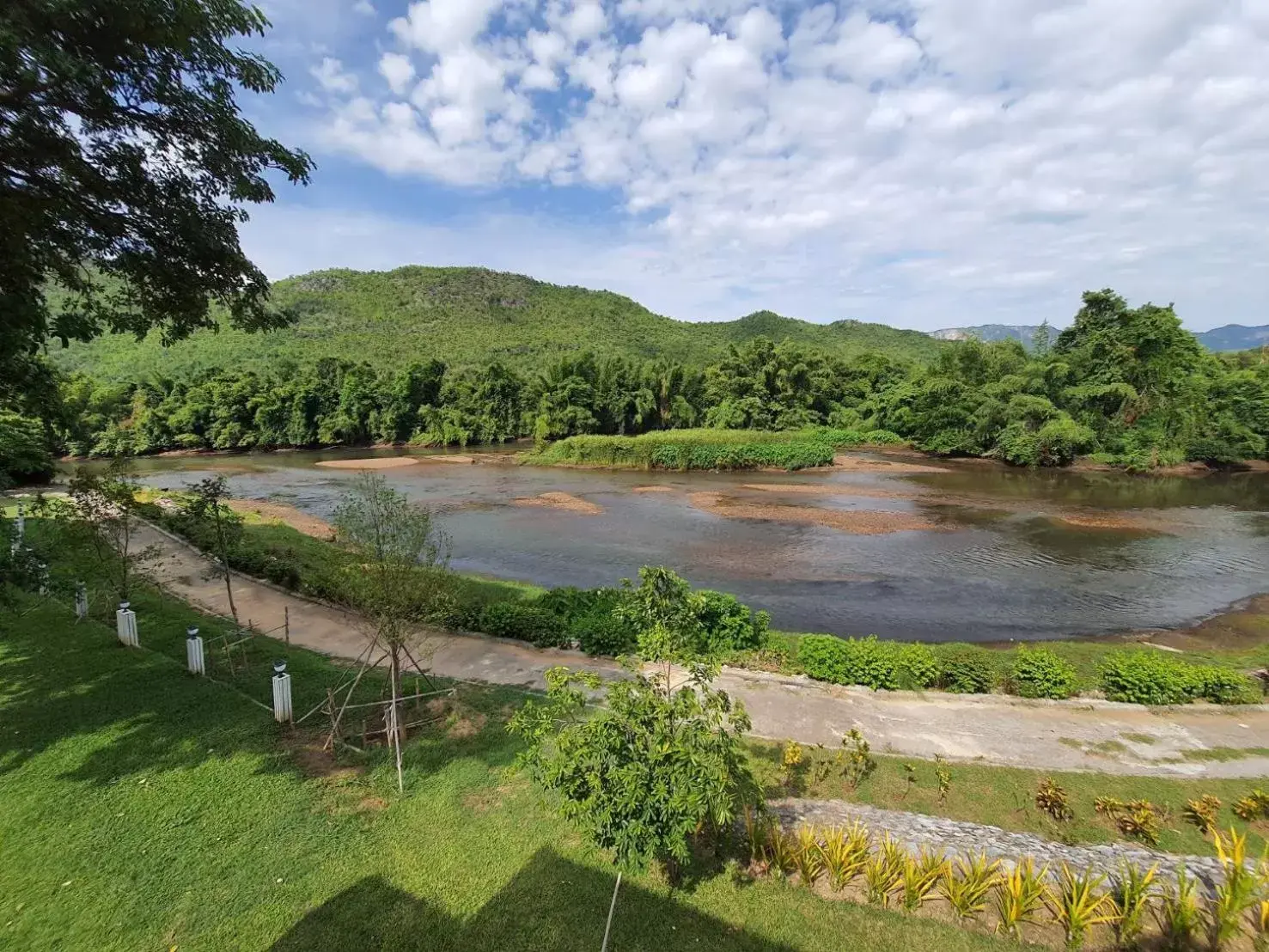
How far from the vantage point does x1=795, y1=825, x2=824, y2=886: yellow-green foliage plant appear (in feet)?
19.8

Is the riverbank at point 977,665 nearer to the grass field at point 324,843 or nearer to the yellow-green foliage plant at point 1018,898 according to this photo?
the grass field at point 324,843

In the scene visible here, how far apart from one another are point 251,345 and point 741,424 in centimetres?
7494

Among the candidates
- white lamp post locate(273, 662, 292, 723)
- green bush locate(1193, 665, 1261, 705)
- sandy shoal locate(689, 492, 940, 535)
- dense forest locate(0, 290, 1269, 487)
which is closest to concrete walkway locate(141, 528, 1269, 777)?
green bush locate(1193, 665, 1261, 705)

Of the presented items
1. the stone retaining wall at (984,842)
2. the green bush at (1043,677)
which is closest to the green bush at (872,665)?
the green bush at (1043,677)

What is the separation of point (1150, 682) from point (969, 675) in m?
3.15

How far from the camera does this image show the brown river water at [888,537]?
1838cm

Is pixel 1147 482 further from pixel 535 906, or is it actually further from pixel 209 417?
pixel 209 417

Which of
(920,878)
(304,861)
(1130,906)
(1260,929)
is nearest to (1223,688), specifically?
(1260,929)

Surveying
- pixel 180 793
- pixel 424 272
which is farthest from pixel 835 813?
pixel 424 272

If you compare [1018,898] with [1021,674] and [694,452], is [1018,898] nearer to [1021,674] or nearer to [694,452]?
[1021,674]

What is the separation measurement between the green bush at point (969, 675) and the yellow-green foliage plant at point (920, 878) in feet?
19.7

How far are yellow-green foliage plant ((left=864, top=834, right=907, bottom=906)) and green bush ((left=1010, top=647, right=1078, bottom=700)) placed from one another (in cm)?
678

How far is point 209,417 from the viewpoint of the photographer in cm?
6034

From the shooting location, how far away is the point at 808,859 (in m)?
6.10
